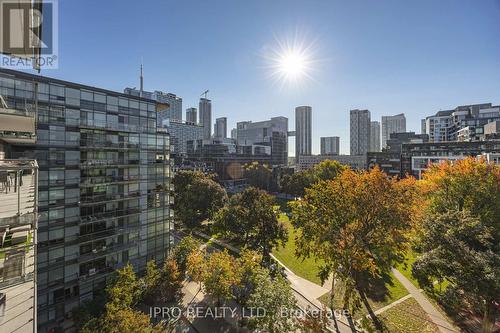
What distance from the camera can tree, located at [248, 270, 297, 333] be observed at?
15.0 metres

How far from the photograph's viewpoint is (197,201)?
43.7m

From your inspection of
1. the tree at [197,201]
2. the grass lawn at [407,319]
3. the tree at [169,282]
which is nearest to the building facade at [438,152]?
the grass lawn at [407,319]

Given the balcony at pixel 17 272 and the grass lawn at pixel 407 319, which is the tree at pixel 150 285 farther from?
the grass lawn at pixel 407 319

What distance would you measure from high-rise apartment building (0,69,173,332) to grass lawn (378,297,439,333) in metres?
24.6

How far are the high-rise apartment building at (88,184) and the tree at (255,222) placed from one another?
32.5ft

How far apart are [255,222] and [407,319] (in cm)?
1830

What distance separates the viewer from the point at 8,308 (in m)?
5.69

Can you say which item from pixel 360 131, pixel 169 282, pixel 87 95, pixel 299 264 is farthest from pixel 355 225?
pixel 360 131

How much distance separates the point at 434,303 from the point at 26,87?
40.4 m

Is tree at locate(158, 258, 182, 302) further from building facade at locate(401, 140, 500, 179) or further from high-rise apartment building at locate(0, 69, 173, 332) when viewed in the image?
building facade at locate(401, 140, 500, 179)

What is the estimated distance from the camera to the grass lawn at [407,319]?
58.2ft

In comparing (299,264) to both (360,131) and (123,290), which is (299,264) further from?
(360,131)

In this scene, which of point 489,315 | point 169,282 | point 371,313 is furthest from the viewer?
point 169,282

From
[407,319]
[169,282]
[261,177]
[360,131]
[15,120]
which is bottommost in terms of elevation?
[407,319]
